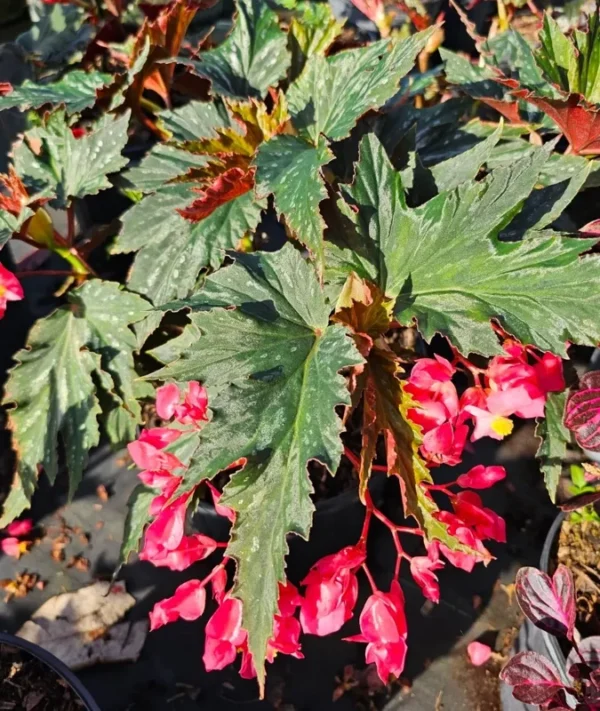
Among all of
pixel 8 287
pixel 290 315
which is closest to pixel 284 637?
pixel 290 315

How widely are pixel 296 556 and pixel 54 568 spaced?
1.66 ft

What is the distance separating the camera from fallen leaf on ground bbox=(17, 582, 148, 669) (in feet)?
3.75

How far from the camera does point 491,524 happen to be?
82cm

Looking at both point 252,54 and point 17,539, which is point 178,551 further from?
point 252,54

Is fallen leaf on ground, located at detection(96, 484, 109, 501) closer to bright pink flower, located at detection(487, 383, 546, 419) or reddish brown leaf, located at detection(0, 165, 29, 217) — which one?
reddish brown leaf, located at detection(0, 165, 29, 217)

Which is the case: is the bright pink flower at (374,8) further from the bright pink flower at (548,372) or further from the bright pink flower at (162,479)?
the bright pink flower at (162,479)

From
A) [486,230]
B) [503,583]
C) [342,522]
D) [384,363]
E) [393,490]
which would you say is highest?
[486,230]

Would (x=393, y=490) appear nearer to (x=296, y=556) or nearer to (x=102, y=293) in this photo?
(x=296, y=556)

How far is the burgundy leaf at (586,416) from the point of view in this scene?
31.6 inches

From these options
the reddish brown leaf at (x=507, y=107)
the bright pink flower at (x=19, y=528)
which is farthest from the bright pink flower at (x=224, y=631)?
the reddish brown leaf at (x=507, y=107)

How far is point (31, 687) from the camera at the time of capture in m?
0.93

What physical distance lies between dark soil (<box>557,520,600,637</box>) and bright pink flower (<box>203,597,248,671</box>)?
530 mm

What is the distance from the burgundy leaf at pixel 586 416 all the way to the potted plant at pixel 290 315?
4 centimetres

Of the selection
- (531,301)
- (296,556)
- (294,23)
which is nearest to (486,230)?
(531,301)
